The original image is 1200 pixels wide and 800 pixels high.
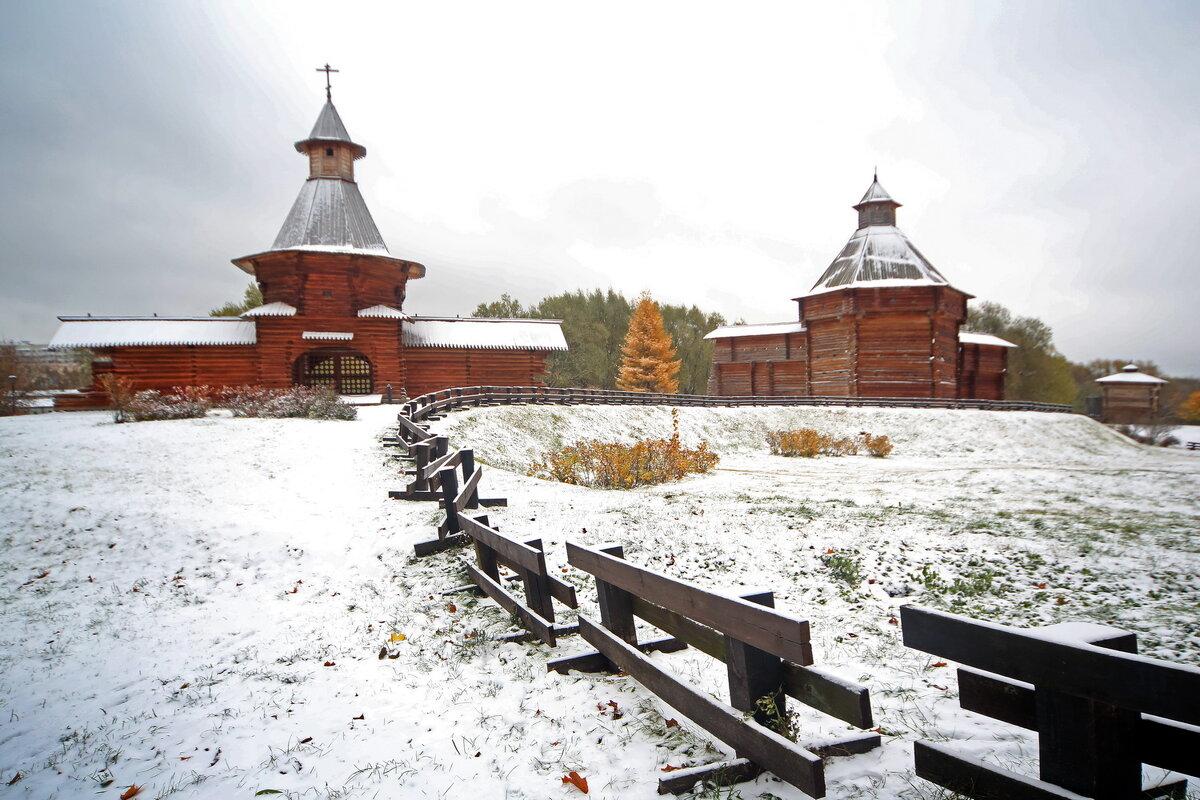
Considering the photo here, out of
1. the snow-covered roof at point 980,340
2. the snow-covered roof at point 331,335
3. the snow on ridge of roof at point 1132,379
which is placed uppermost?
the snow-covered roof at point 980,340

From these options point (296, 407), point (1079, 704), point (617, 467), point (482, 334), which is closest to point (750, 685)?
point (1079, 704)

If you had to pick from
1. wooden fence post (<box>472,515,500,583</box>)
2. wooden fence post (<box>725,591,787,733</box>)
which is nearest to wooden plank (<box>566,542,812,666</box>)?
wooden fence post (<box>725,591,787,733</box>)

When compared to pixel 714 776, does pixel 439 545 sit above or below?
above

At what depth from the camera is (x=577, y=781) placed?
3230mm

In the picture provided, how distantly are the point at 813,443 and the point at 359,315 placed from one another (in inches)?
831

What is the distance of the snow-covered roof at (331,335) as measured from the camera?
27562 mm

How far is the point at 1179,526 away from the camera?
9.28 m

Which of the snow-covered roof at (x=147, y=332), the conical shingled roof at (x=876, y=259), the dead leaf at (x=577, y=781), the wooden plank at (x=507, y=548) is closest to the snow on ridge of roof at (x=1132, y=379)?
the conical shingled roof at (x=876, y=259)

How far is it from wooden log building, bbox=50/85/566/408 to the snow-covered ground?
14.4 metres

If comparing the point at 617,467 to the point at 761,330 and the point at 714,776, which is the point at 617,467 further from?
the point at 761,330

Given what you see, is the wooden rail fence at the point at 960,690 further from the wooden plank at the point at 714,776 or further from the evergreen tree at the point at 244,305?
the evergreen tree at the point at 244,305

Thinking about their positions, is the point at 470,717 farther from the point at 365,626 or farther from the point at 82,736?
the point at 82,736

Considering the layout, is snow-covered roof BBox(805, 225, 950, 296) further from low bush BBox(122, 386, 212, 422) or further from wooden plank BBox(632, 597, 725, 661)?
wooden plank BBox(632, 597, 725, 661)

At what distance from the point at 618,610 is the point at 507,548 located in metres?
1.36
